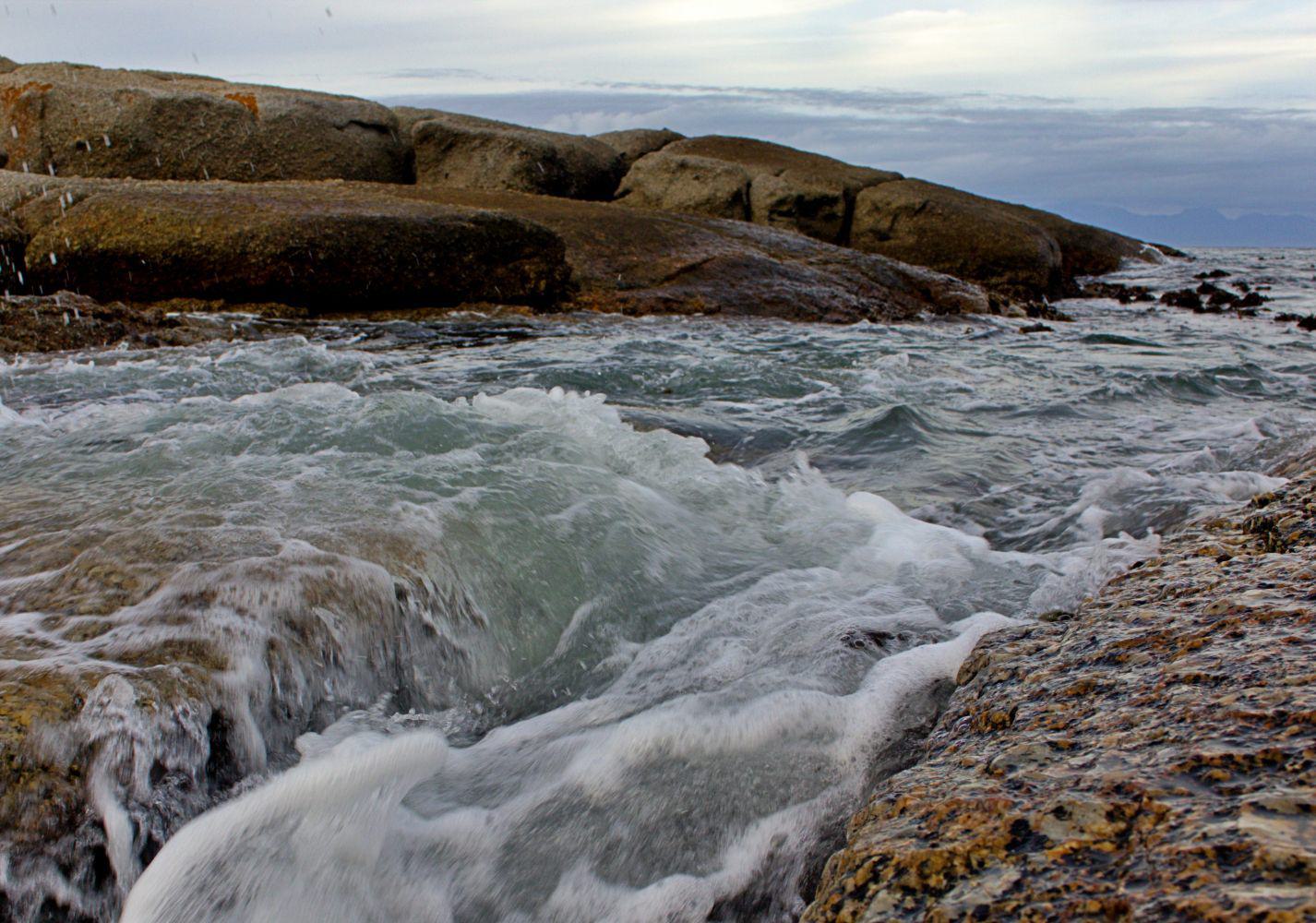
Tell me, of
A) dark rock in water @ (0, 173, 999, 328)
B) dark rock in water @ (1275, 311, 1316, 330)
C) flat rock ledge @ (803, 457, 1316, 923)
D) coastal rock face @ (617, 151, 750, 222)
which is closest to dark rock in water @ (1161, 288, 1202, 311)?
dark rock in water @ (1275, 311, 1316, 330)

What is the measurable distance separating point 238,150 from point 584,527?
1340 centimetres

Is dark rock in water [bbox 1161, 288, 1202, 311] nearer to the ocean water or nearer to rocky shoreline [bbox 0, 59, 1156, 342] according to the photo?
rocky shoreline [bbox 0, 59, 1156, 342]

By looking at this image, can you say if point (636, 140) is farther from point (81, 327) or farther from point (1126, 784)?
point (1126, 784)

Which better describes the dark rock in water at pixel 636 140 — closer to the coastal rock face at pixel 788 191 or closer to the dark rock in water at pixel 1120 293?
the coastal rock face at pixel 788 191

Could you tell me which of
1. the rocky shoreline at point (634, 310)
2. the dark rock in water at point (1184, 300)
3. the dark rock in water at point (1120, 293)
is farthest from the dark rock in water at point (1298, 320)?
the dark rock in water at point (1120, 293)

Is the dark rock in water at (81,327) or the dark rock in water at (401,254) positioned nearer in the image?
the dark rock in water at (81,327)

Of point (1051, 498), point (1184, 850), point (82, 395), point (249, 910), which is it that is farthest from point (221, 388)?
point (1184, 850)

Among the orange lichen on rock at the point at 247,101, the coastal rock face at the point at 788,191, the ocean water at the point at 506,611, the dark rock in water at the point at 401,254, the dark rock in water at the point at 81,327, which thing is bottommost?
the ocean water at the point at 506,611

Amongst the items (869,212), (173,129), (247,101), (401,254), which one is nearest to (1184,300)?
(869,212)

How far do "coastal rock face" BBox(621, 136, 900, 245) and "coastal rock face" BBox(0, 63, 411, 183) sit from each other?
538 cm

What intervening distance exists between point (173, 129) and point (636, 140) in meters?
11.1

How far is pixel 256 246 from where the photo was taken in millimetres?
8797

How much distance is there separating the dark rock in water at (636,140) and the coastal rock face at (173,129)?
21.8ft

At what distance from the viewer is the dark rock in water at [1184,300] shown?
53.5 feet
